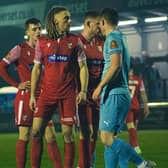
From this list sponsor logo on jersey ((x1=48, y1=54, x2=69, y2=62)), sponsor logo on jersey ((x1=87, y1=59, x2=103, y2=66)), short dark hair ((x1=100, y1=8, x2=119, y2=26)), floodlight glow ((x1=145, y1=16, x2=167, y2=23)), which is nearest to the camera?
short dark hair ((x1=100, y1=8, x2=119, y2=26))

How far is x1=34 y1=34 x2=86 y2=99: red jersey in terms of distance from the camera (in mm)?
6070

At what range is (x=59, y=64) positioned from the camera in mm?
6066

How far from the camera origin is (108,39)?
549 centimetres

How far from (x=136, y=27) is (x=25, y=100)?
2063cm

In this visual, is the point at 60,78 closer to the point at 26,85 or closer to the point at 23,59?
the point at 26,85

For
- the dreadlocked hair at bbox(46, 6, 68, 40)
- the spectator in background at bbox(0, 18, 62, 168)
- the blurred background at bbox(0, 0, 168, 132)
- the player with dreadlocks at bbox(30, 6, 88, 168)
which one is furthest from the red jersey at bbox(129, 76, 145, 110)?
the blurred background at bbox(0, 0, 168, 132)

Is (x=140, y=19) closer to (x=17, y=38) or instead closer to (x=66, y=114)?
(x=17, y=38)

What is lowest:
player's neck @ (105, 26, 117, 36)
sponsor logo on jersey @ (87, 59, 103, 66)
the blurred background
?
sponsor logo on jersey @ (87, 59, 103, 66)

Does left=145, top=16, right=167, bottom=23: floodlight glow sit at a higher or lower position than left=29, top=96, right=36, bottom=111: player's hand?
higher

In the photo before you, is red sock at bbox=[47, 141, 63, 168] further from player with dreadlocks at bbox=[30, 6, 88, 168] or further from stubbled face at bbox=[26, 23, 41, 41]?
stubbled face at bbox=[26, 23, 41, 41]

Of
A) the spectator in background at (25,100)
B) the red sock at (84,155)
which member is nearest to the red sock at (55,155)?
the spectator in background at (25,100)

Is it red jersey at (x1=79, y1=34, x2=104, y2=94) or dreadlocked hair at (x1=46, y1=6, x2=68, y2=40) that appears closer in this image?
dreadlocked hair at (x1=46, y1=6, x2=68, y2=40)

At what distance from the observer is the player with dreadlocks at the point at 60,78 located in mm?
6066

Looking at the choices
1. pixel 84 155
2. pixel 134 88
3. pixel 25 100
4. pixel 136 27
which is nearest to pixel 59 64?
pixel 25 100
